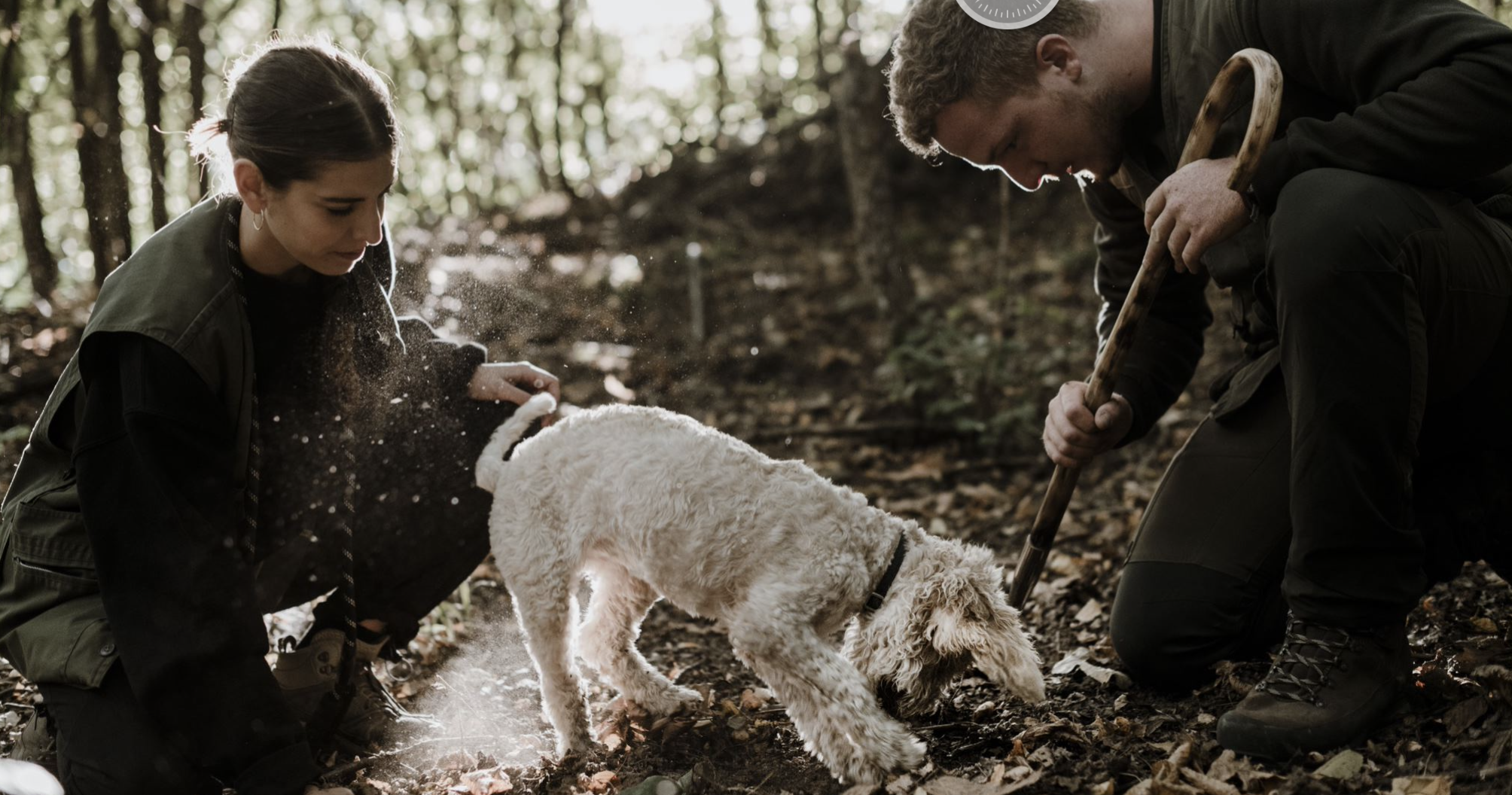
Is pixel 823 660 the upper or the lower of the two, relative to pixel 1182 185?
lower

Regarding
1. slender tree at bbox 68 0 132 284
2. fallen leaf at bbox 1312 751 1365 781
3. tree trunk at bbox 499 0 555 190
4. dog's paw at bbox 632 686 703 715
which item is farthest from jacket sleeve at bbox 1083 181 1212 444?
tree trunk at bbox 499 0 555 190

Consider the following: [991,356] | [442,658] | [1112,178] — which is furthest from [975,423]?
[442,658]

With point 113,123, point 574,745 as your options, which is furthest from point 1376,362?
point 113,123

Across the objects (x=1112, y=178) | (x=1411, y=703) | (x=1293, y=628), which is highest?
(x=1112, y=178)

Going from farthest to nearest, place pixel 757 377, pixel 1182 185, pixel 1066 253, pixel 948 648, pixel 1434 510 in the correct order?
pixel 1066 253 < pixel 757 377 < pixel 1434 510 < pixel 1182 185 < pixel 948 648

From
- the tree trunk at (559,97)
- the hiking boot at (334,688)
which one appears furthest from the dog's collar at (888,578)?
the tree trunk at (559,97)

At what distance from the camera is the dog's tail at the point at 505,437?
3.21 m

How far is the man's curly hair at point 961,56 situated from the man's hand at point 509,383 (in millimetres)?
1577

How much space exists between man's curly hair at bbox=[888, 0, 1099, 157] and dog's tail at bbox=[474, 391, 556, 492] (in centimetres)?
153

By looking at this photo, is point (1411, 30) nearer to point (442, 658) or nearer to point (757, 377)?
point (442, 658)

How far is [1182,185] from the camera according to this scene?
276cm

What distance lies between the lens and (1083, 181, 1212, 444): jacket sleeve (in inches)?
141

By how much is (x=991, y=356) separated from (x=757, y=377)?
201 centimetres

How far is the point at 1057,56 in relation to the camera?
307cm
